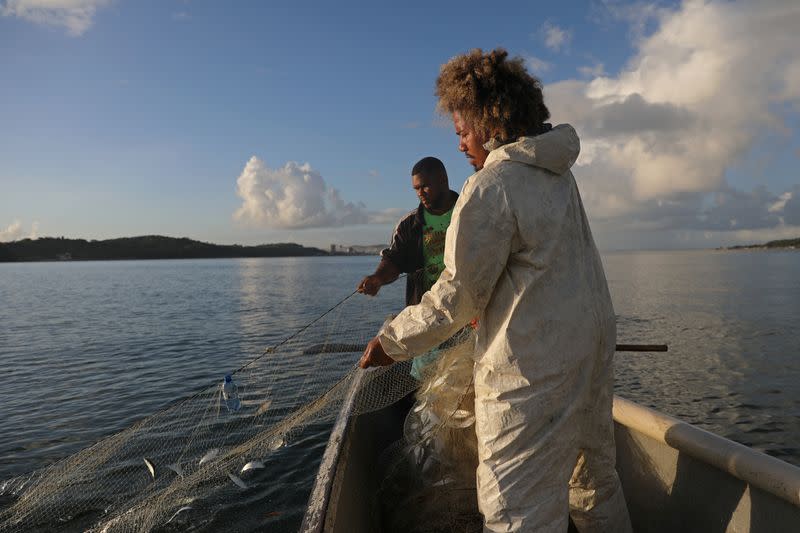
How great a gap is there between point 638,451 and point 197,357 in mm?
15612

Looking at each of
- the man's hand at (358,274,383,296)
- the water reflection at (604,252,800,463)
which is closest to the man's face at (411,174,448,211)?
the man's hand at (358,274,383,296)

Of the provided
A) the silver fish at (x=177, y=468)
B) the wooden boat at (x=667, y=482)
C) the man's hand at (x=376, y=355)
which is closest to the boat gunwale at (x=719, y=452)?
the wooden boat at (x=667, y=482)

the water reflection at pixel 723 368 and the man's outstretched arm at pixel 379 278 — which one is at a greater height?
the man's outstretched arm at pixel 379 278

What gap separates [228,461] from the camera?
441 cm

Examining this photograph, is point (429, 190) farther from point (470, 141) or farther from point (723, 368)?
point (723, 368)

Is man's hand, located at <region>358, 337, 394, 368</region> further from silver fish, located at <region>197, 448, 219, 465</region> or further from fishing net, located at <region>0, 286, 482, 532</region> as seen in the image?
silver fish, located at <region>197, 448, 219, 465</region>

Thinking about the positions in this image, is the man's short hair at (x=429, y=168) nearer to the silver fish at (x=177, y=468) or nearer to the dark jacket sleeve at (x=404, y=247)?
the dark jacket sleeve at (x=404, y=247)

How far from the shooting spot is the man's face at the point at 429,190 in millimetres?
4875

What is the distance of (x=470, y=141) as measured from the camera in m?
2.72

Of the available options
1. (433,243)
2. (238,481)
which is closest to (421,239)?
(433,243)

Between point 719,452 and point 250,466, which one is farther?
point 250,466

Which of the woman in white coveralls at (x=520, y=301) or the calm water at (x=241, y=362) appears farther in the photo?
the calm water at (x=241, y=362)

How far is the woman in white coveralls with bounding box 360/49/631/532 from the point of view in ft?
7.82

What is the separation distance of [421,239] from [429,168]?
664mm
